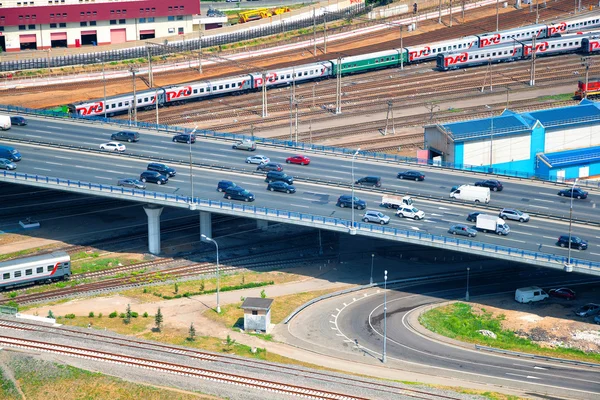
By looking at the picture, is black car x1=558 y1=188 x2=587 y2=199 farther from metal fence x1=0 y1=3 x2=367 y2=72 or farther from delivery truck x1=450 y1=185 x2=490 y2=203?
metal fence x1=0 y1=3 x2=367 y2=72

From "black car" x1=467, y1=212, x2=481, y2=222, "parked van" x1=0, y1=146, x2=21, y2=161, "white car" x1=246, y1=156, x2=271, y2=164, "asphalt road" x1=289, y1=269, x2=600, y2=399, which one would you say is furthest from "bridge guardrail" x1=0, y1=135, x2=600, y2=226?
"parked van" x1=0, y1=146, x2=21, y2=161

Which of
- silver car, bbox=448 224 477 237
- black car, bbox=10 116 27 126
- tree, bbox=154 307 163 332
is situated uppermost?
black car, bbox=10 116 27 126

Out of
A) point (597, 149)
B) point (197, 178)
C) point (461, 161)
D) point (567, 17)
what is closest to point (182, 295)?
point (197, 178)

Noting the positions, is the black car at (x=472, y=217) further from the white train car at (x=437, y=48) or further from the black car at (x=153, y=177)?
the white train car at (x=437, y=48)

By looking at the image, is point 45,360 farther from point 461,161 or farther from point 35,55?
point 35,55

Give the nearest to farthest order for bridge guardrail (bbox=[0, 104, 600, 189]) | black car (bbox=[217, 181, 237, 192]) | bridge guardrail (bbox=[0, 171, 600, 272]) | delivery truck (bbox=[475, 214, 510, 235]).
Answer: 1. bridge guardrail (bbox=[0, 171, 600, 272])
2. delivery truck (bbox=[475, 214, 510, 235])
3. black car (bbox=[217, 181, 237, 192])
4. bridge guardrail (bbox=[0, 104, 600, 189])

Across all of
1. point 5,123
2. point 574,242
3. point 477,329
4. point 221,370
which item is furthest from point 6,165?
point 574,242
